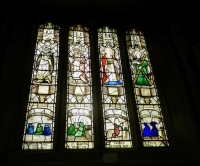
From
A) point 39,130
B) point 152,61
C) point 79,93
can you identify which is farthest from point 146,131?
point 39,130

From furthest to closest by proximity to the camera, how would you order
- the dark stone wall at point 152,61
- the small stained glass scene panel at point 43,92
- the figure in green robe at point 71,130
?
the figure in green robe at point 71,130
the small stained glass scene panel at point 43,92
the dark stone wall at point 152,61

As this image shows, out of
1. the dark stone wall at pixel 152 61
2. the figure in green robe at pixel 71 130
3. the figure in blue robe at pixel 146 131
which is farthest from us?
the figure in blue robe at pixel 146 131

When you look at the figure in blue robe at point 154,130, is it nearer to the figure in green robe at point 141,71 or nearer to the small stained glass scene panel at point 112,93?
the small stained glass scene panel at point 112,93

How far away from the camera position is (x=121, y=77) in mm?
4492

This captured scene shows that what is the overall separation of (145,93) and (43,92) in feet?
5.73

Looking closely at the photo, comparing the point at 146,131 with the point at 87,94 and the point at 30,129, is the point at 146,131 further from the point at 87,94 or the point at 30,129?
the point at 30,129

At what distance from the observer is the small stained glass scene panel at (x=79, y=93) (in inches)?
147

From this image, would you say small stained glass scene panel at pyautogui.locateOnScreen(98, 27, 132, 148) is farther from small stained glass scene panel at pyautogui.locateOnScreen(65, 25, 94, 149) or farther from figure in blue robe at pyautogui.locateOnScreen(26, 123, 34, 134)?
figure in blue robe at pyautogui.locateOnScreen(26, 123, 34, 134)

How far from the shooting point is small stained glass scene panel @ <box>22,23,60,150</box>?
363 centimetres

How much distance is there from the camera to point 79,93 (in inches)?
163

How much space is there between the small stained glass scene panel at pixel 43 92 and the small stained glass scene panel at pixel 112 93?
843 mm

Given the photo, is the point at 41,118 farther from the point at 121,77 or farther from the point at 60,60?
the point at 121,77

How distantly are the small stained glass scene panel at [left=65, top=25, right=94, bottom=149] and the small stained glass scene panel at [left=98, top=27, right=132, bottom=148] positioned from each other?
246 millimetres

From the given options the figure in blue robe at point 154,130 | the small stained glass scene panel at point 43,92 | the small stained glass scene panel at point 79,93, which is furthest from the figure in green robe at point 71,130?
the figure in blue robe at point 154,130
